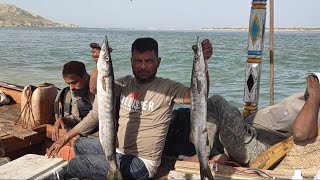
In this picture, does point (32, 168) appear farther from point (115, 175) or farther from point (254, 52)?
point (254, 52)

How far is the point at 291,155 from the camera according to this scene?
13.7 feet

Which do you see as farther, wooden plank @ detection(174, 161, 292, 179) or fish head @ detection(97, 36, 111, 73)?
wooden plank @ detection(174, 161, 292, 179)

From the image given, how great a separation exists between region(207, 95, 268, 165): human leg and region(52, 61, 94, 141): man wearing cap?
214 centimetres

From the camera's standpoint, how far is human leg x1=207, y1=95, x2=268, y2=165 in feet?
14.6

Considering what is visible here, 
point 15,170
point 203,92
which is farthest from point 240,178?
point 15,170

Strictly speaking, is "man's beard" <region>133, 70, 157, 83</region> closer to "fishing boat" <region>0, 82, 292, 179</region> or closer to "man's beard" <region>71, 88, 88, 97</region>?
"fishing boat" <region>0, 82, 292, 179</region>

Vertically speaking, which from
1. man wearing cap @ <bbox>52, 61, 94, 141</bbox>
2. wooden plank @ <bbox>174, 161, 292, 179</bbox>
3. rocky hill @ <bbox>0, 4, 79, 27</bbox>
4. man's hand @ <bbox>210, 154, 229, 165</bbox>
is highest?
rocky hill @ <bbox>0, 4, 79, 27</bbox>

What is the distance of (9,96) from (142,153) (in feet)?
17.4

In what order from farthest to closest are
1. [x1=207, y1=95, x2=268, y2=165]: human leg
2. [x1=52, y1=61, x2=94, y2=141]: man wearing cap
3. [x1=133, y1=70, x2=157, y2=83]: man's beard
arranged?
[x1=52, y1=61, x2=94, y2=141]: man wearing cap
[x1=207, y1=95, x2=268, y2=165]: human leg
[x1=133, y1=70, x2=157, y2=83]: man's beard

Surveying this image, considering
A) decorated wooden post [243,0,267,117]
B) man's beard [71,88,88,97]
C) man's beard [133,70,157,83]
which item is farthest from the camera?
decorated wooden post [243,0,267,117]

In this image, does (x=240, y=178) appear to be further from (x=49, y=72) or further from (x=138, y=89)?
(x=49, y=72)

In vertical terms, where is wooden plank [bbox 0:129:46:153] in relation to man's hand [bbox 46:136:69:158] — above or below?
below

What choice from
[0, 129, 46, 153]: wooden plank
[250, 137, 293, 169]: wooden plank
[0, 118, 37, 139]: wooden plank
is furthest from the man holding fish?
[0, 118, 37, 139]: wooden plank

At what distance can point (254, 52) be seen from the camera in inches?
246
